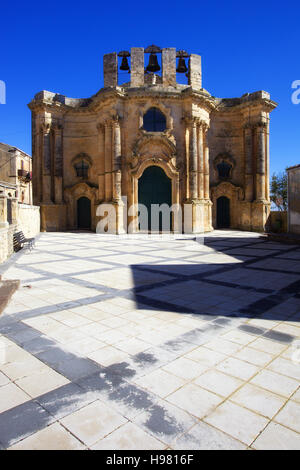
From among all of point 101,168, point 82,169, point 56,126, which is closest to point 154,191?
point 101,168

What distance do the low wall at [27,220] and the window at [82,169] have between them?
20.0 ft

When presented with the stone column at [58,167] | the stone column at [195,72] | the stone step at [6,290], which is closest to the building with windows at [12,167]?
the stone column at [58,167]

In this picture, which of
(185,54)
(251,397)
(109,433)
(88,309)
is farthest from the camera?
(185,54)

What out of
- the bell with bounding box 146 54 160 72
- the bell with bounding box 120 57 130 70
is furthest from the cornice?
the bell with bounding box 120 57 130 70

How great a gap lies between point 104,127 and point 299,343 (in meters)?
22.0

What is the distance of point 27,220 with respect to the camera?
1845 centimetres

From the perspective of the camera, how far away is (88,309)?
6141 millimetres

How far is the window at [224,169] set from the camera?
26.6m

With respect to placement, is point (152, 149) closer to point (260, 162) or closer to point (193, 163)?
point (193, 163)

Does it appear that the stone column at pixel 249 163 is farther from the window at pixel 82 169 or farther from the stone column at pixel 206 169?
the window at pixel 82 169

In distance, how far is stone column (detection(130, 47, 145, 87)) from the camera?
22703 mm

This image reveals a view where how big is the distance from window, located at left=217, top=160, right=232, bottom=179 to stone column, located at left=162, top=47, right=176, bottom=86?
7.24 m

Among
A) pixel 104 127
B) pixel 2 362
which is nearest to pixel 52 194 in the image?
pixel 104 127
